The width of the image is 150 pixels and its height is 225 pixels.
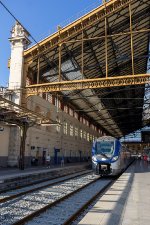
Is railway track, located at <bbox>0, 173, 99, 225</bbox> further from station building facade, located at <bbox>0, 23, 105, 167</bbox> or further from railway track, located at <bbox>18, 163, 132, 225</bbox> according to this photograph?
station building facade, located at <bbox>0, 23, 105, 167</bbox>

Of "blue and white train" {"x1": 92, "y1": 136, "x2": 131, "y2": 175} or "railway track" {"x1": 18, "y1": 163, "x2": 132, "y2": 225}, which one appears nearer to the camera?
"railway track" {"x1": 18, "y1": 163, "x2": 132, "y2": 225}

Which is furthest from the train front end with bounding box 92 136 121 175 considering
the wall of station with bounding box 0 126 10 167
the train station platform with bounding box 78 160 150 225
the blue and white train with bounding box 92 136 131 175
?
the train station platform with bounding box 78 160 150 225

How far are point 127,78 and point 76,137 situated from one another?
1159 inches

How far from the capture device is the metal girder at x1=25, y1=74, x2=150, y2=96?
26.6m

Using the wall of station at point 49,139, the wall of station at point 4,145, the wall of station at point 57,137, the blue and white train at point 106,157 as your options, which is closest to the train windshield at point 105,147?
the blue and white train at point 106,157

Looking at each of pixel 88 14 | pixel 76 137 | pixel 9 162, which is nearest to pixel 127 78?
pixel 88 14

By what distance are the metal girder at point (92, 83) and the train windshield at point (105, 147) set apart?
5.68 metres

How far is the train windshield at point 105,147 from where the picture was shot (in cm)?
2345

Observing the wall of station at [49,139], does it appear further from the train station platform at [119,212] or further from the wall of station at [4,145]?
the train station platform at [119,212]

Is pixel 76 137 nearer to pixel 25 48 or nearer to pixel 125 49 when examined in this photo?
pixel 125 49

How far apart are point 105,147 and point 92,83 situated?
6720mm

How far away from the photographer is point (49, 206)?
420 inches

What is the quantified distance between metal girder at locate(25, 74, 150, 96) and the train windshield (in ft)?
18.6

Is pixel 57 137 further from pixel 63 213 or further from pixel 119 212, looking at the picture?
pixel 119 212
